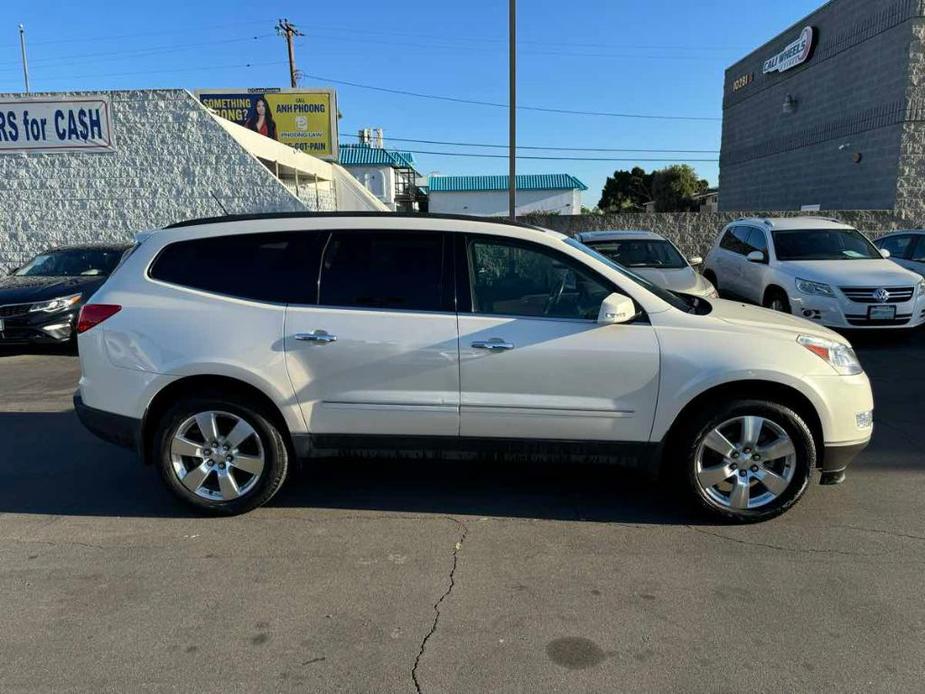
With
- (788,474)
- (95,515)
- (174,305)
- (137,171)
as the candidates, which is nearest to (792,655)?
(788,474)

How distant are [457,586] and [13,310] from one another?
28.0 ft

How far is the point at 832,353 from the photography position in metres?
3.85

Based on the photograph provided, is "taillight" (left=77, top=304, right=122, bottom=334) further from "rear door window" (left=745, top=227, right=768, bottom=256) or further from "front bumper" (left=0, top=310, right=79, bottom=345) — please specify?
"rear door window" (left=745, top=227, right=768, bottom=256)

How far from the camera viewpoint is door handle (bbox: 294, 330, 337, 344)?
3885 millimetres

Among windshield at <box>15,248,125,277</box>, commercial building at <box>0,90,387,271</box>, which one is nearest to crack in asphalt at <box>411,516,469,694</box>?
windshield at <box>15,248,125,277</box>

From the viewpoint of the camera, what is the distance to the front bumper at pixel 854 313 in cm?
877

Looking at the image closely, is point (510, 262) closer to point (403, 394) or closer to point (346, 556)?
point (403, 394)

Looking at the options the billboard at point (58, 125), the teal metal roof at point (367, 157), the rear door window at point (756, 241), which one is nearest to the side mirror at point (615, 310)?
the rear door window at point (756, 241)

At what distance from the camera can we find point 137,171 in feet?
50.5

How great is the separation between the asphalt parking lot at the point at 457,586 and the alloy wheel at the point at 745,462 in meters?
0.21

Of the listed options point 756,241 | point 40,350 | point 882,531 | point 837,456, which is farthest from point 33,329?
point 756,241

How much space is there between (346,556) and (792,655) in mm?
2183

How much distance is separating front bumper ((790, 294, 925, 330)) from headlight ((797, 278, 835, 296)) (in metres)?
0.07

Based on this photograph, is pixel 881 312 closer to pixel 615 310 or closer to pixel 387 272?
pixel 615 310
